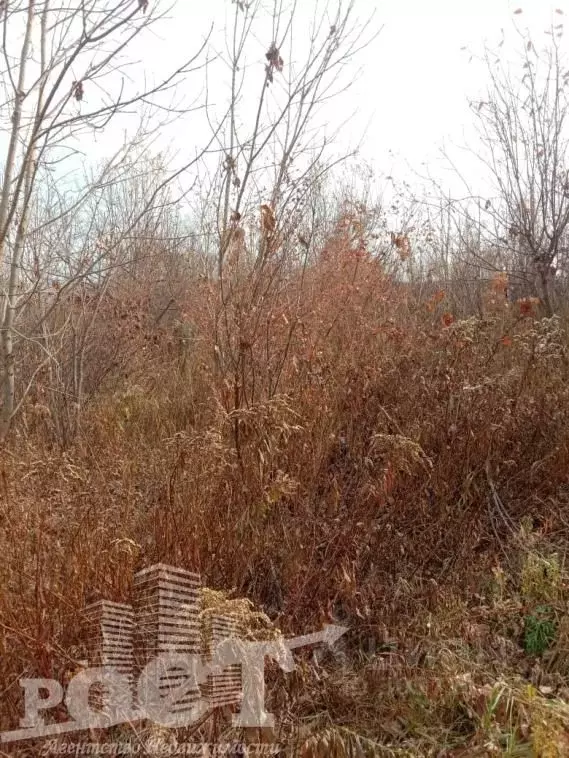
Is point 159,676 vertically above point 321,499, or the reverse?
point 321,499

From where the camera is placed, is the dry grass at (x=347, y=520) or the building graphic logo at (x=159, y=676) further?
the dry grass at (x=347, y=520)

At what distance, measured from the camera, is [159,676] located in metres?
1.77

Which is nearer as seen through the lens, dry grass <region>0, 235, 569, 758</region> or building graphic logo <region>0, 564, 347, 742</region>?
building graphic logo <region>0, 564, 347, 742</region>

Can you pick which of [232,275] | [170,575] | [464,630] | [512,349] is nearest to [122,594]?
[170,575]

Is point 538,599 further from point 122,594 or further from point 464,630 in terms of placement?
point 122,594

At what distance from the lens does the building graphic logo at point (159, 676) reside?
1.65 metres

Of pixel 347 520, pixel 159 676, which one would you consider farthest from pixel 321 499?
pixel 159 676

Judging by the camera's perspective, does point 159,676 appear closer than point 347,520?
Yes

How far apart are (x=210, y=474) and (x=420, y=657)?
1.08 metres

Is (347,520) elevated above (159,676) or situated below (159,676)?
above

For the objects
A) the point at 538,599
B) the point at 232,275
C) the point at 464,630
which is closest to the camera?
the point at 464,630

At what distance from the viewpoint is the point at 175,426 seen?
415 cm

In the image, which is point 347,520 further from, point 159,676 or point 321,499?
point 159,676

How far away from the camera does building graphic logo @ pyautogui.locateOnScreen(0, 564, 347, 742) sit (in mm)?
1646
